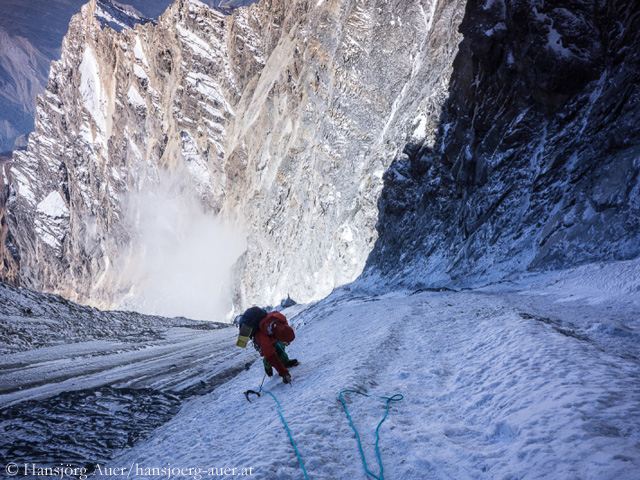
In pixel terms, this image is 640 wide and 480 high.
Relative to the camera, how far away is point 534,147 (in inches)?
673

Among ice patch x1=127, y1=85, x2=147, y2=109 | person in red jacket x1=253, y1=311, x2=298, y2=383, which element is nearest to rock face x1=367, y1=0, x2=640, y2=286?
person in red jacket x1=253, y1=311, x2=298, y2=383

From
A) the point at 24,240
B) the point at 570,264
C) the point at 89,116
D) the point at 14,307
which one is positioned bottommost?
the point at 570,264

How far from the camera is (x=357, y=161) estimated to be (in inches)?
1522

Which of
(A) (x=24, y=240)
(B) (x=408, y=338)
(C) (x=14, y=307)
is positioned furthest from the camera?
(A) (x=24, y=240)

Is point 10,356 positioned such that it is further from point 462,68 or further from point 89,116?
point 89,116

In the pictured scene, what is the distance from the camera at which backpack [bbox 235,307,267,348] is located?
17.7 ft

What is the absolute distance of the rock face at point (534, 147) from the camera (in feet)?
41.1

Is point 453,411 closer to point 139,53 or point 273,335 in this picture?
point 273,335

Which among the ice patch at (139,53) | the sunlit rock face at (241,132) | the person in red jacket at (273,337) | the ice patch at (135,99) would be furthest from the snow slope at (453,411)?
the ice patch at (139,53)

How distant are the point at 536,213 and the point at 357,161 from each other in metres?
24.9

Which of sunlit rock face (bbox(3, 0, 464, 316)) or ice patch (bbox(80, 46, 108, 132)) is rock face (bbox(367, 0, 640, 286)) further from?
ice patch (bbox(80, 46, 108, 132))

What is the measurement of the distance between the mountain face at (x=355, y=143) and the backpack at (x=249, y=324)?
1144cm

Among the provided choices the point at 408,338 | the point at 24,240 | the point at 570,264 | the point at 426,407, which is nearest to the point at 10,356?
the point at 408,338

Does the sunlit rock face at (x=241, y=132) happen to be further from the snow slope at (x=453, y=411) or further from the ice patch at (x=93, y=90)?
the snow slope at (x=453, y=411)
